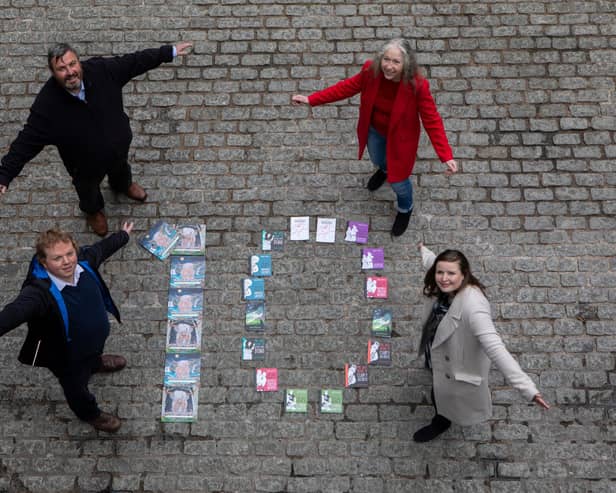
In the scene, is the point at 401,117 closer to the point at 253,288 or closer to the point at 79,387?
the point at 253,288

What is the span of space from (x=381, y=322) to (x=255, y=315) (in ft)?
3.71

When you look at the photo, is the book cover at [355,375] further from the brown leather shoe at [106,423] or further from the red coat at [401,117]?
the brown leather shoe at [106,423]

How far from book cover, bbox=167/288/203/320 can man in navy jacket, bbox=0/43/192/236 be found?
4.20ft

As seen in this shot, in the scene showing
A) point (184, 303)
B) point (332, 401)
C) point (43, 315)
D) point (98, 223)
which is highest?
point (98, 223)

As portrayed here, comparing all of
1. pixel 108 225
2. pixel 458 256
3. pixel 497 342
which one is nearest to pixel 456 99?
pixel 458 256

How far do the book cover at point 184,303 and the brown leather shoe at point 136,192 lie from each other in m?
0.97

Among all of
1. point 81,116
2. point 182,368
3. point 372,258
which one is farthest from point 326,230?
point 81,116

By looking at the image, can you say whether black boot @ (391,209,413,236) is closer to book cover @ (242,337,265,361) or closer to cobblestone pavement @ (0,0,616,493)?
cobblestone pavement @ (0,0,616,493)

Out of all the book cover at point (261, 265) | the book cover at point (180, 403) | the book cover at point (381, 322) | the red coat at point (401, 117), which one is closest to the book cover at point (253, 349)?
the book cover at point (180, 403)

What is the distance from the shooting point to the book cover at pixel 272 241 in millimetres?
5816

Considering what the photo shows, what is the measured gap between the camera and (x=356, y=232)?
5.84 m

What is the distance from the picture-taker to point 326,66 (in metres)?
6.58

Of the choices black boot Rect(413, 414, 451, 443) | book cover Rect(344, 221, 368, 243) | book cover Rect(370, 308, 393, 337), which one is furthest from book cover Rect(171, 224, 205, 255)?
black boot Rect(413, 414, 451, 443)

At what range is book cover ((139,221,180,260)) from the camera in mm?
5824
